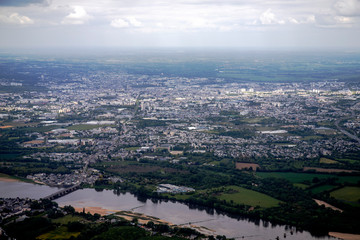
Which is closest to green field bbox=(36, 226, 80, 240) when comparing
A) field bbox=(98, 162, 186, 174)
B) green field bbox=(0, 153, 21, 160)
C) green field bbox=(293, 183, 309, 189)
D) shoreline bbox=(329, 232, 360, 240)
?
field bbox=(98, 162, 186, 174)

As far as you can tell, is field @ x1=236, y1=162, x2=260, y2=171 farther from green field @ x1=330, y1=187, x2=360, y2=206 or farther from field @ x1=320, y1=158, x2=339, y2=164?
green field @ x1=330, y1=187, x2=360, y2=206

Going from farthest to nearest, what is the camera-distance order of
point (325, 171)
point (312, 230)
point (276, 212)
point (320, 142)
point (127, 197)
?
point (320, 142) → point (325, 171) → point (127, 197) → point (276, 212) → point (312, 230)

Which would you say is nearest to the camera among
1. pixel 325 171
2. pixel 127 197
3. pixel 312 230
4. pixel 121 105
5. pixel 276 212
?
pixel 312 230

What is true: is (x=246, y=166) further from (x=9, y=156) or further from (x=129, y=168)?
(x=9, y=156)

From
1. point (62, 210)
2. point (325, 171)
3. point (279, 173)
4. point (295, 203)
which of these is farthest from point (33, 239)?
point (325, 171)

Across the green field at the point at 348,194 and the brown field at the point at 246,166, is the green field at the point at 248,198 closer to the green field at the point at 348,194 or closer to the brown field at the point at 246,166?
the green field at the point at 348,194

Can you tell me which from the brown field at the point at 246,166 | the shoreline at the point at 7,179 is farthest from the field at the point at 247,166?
the shoreline at the point at 7,179

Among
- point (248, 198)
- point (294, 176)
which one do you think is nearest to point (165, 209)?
point (248, 198)

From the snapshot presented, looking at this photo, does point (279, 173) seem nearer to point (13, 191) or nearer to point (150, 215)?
point (150, 215)
